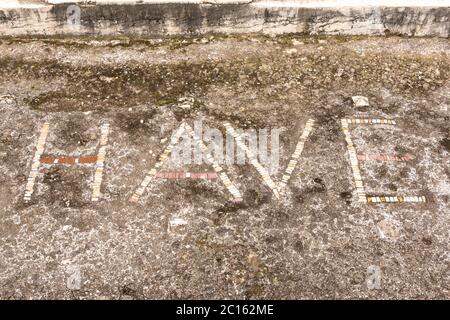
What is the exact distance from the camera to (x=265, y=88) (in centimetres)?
840

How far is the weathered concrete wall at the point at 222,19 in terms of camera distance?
9.10 meters

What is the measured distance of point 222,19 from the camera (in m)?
9.28

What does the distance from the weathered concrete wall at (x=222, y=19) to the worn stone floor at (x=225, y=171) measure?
0.78 feet

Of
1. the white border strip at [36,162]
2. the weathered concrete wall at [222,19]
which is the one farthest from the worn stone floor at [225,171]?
the weathered concrete wall at [222,19]

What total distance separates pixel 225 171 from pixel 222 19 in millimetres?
3707

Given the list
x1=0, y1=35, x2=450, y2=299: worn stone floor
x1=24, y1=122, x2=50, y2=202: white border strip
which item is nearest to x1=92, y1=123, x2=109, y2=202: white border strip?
x1=0, y1=35, x2=450, y2=299: worn stone floor

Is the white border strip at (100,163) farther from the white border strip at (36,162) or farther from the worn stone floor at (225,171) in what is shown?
the white border strip at (36,162)

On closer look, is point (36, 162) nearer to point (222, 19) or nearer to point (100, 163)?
point (100, 163)

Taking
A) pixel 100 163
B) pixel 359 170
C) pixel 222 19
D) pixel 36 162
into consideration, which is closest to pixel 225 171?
pixel 100 163

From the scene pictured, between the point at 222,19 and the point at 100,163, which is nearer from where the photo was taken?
the point at 100,163

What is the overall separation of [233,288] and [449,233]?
306 cm

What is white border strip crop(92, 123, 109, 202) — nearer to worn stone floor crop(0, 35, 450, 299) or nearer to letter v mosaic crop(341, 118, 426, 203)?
worn stone floor crop(0, 35, 450, 299)

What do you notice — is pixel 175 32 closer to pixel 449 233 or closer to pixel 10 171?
pixel 10 171
